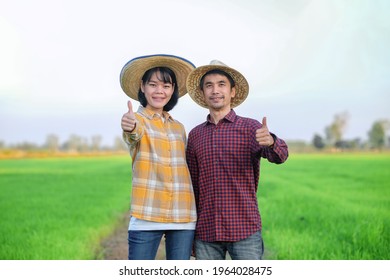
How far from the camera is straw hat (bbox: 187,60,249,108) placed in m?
2.74

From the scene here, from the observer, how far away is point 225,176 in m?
2.57

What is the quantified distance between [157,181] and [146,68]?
0.78 metres

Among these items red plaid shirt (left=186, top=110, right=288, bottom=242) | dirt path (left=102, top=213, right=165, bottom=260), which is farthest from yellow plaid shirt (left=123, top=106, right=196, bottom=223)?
dirt path (left=102, top=213, right=165, bottom=260)

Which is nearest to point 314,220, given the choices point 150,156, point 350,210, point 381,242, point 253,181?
point 350,210

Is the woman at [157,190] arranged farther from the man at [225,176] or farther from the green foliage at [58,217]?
the green foliage at [58,217]

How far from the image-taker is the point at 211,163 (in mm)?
2598

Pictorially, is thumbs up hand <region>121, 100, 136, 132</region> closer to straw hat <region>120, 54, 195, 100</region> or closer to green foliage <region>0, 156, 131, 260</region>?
straw hat <region>120, 54, 195, 100</region>

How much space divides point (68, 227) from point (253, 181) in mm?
3770

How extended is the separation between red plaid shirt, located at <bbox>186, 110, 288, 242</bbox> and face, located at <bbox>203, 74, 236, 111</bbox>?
0.29 feet

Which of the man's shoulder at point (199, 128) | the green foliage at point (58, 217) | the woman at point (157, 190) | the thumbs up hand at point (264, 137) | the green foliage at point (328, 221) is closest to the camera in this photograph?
the thumbs up hand at point (264, 137)

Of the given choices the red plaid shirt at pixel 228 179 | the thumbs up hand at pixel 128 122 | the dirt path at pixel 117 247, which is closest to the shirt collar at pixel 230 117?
the red plaid shirt at pixel 228 179

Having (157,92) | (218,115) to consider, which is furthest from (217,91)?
(157,92)

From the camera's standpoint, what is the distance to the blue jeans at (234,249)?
2.54m

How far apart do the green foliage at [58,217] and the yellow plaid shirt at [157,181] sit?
2.36 m
